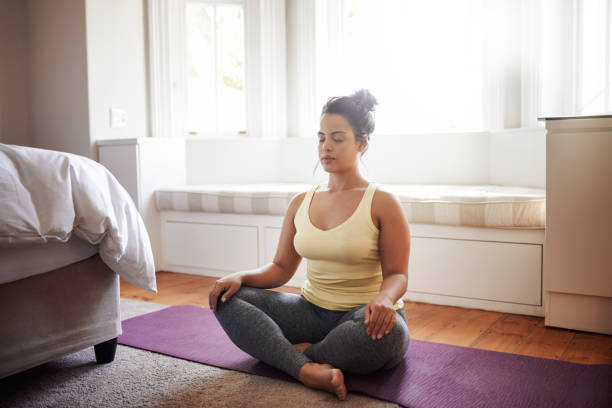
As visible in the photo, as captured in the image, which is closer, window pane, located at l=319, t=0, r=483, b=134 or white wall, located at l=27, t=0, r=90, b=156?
white wall, located at l=27, t=0, r=90, b=156

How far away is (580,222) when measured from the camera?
201 centimetres

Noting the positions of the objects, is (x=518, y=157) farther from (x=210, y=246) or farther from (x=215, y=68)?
(x=215, y=68)

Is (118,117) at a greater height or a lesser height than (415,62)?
lesser

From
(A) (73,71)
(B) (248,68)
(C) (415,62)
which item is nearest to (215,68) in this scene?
(B) (248,68)

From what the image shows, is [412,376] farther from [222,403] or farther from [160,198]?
[160,198]

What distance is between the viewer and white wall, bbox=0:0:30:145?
3.58 metres

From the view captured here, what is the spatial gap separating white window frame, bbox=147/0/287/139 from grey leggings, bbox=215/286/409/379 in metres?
2.38

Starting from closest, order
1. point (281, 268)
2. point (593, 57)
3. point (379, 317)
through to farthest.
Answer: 1. point (379, 317)
2. point (281, 268)
3. point (593, 57)

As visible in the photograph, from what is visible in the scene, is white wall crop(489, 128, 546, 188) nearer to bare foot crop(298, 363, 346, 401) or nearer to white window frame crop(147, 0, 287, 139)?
white window frame crop(147, 0, 287, 139)

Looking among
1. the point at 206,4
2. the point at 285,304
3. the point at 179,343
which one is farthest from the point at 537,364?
the point at 206,4

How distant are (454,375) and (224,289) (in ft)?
2.46

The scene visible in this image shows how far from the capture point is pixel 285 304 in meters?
1.69

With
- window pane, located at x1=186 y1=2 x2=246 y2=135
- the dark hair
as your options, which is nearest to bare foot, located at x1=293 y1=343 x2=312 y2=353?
the dark hair

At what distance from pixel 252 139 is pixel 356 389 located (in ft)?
8.92
